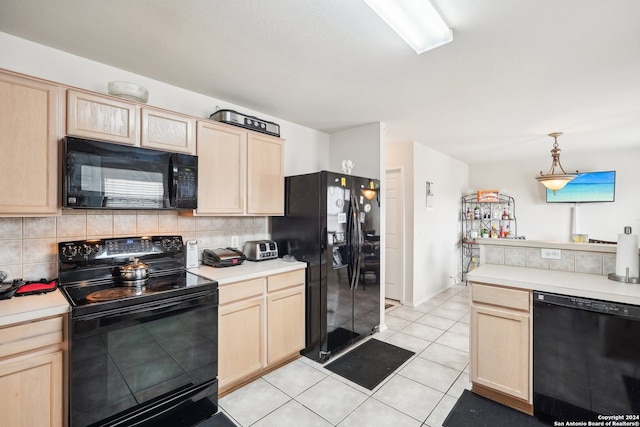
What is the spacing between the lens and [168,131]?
7.20ft

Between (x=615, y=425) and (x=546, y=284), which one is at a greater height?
(x=546, y=284)

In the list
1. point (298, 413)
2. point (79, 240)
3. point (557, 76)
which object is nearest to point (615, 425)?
point (298, 413)

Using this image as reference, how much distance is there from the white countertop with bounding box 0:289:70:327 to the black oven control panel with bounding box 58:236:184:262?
1.06ft

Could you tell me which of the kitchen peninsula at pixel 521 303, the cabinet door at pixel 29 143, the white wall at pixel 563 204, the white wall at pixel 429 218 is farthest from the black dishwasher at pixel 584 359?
the white wall at pixel 563 204

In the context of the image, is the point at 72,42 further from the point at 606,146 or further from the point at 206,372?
the point at 606,146

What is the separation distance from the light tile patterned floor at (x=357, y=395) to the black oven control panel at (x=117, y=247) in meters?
1.26

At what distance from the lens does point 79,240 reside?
78.8 inches

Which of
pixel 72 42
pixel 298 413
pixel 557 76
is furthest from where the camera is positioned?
pixel 557 76

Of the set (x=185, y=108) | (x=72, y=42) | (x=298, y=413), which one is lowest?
(x=298, y=413)

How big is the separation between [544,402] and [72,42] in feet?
12.9

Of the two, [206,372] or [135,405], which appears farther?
[206,372]

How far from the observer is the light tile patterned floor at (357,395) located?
199 cm

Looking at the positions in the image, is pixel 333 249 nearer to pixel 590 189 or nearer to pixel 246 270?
pixel 246 270

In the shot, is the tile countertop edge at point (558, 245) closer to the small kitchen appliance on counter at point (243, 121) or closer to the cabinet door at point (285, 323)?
the cabinet door at point (285, 323)
